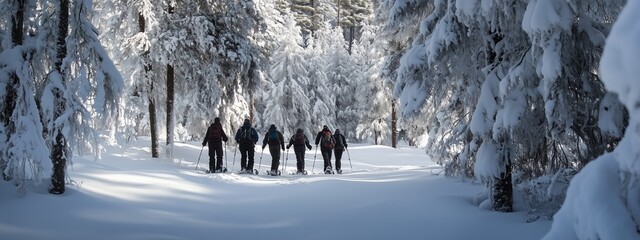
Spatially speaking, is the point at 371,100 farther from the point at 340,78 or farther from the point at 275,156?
the point at 275,156

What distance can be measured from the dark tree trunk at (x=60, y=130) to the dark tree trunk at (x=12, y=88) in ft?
2.14

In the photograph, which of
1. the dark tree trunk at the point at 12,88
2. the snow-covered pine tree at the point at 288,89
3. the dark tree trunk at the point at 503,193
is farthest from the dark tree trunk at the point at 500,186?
the snow-covered pine tree at the point at 288,89

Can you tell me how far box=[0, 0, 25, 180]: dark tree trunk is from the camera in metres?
7.66

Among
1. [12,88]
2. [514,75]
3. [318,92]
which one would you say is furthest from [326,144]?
[318,92]

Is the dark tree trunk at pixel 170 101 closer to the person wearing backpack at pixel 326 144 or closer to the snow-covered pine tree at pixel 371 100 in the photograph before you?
the person wearing backpack at pixel 326 144

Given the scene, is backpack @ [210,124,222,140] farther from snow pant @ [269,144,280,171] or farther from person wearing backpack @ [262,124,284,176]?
snow pant @ [269,144,280,171]

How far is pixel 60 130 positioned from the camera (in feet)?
25.5

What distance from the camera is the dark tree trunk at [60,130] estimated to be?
25.6 feet

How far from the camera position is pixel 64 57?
26.0 feet

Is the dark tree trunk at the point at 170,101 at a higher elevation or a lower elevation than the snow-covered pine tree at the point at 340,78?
lower

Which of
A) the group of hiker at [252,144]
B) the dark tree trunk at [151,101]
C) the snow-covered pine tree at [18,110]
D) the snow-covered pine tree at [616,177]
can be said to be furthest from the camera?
the dark tree trunk at [151,101]

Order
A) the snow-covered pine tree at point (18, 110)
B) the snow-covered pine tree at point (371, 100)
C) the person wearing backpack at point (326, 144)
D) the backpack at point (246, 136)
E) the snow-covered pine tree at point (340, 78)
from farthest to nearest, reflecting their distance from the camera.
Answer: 1. the snow-covered pine tree at point (340, 78)
2. the snow-covered pine tree at point (371, 100)
3. the person wearing backpack at point (326, 144)
4. the backpack at point (246, 136)
5. the snow-covered pine tree at point (18, 110)

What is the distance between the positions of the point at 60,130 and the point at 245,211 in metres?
3.48

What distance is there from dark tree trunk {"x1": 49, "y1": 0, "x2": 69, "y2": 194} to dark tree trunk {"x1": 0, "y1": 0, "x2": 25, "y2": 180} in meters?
0.65
